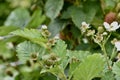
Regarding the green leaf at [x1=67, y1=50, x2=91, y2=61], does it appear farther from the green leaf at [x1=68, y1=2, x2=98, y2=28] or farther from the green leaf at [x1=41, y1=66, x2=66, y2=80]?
the green leaf at [x1=68, y1=2, x2=98, y2=28]

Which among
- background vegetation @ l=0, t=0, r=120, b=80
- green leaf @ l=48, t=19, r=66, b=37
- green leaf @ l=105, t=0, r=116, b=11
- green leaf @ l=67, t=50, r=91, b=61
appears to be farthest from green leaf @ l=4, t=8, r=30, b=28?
green leaf @ l=67, t=50, r=91, b=61

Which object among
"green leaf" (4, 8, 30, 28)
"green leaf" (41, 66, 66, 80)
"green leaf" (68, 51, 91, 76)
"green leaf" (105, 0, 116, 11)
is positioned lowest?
"green leaf" (41, 66, 66, 80)

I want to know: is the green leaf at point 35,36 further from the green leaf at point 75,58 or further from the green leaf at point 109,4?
the green leaf at point 109,4

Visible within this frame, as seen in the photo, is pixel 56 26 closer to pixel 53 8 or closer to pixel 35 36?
pixel 53 8

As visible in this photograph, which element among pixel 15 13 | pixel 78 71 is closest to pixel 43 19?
pixel 15 13

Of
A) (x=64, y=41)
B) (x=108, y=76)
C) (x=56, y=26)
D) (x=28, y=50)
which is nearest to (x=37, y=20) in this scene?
(x=56, y=26)

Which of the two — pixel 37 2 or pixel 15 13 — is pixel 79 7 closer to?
pixel 37 2
